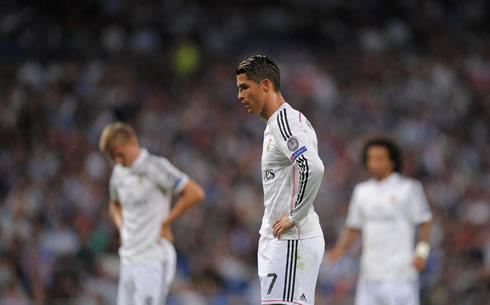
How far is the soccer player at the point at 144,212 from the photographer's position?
21.7 feet

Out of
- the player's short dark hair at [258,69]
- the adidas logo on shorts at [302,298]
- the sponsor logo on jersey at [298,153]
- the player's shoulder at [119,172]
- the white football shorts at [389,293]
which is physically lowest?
the white football shorts at [389,293]

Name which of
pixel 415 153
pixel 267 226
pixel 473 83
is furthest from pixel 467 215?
pixel 267 226

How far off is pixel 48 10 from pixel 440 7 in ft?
30.2

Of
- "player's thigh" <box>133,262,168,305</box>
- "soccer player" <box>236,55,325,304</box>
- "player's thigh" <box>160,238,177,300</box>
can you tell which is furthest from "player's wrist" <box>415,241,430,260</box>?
"soccer player" <box>236,55,325,304</box>

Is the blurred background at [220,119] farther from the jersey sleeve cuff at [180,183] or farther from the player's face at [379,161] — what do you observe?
the jersey sleeve cuff at [180,183]

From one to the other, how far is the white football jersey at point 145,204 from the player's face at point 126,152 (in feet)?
0.16

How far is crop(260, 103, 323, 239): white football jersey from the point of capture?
4660 mm

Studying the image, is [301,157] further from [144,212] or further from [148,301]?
[148,301]

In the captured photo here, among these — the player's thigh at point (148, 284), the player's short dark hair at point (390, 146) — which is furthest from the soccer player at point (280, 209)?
the player's short dark hair at point (390, 146)

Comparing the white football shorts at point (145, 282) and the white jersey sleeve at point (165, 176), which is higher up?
the white jersey sleeve at point (165, 176)

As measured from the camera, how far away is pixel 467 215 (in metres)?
12.7

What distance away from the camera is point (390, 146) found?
767 cm

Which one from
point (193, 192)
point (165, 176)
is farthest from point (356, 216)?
point (165, 176)

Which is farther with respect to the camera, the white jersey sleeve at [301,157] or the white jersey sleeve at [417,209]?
the white jersey sleeve at [417,209]
